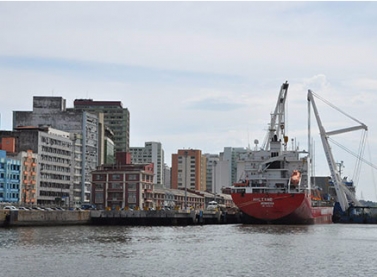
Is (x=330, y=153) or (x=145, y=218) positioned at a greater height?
(x=330, y=153)

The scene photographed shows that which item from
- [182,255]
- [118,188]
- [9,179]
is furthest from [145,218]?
[182,255]

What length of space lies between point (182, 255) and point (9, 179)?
3705 inches

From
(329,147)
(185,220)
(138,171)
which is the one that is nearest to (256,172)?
(185,220)

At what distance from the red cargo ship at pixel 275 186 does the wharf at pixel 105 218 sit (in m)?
10.4

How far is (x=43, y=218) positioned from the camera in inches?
4336

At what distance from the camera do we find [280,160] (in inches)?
5054

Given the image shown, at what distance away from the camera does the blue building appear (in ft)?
490

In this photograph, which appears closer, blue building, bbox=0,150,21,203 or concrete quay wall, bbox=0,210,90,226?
concrete quay wall, bbox=0,210,90,226

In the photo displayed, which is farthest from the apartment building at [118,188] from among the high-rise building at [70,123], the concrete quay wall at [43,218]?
the concrete quay wall at [43,218]

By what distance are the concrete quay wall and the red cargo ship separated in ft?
86.8

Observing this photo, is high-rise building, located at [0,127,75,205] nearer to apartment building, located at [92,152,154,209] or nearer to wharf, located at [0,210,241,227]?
apartment building, located at [92,152,154,209]

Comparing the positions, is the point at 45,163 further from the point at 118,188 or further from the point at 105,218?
the point at 105,218

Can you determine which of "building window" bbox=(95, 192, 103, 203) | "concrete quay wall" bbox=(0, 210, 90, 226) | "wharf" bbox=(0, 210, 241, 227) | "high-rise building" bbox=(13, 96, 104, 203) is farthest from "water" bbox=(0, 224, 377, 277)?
"high-rise building" bbox=(13, 96, 104, 203)

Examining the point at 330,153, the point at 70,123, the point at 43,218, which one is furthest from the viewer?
the point at 70,123
